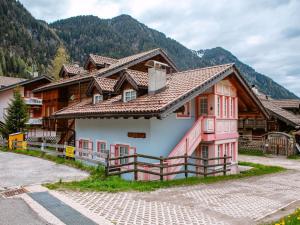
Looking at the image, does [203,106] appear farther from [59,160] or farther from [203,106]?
[59,160]

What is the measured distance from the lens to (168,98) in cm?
1462

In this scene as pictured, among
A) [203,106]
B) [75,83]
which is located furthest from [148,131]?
[75,83]

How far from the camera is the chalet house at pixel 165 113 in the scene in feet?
49.3

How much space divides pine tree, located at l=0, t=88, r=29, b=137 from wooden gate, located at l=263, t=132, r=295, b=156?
24.4 metres

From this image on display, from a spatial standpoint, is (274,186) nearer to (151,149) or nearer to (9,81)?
(151,149)

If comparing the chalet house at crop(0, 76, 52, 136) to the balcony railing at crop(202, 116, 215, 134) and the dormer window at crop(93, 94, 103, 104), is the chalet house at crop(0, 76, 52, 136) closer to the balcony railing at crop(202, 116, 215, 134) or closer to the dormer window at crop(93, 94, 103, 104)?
the dormer window at crop(93, 94, 103, 104)

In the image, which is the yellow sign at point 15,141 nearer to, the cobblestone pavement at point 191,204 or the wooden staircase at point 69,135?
the wooden staircase at point 69,135

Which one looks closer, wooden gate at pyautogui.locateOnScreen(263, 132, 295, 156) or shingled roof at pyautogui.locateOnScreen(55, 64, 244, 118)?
shingled roof at pyautogui.locateOnScreen(55, 64, 244, 118)

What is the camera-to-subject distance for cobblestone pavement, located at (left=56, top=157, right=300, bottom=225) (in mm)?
8250

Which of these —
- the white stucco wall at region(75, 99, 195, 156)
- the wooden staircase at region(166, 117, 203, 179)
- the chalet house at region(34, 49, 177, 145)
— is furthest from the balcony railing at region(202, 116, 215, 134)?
the chalet house at region(34, 49, 177, 145)

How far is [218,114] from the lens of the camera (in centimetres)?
1797

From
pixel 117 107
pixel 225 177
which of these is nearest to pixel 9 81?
pixel 117 107

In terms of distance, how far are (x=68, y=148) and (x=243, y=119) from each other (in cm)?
2606

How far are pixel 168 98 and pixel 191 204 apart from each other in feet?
19.9
